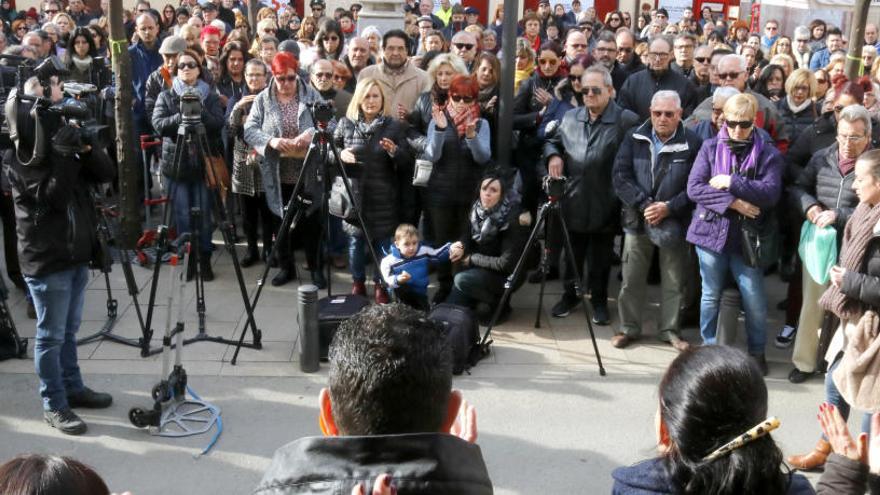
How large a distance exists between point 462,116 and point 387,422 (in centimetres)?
494

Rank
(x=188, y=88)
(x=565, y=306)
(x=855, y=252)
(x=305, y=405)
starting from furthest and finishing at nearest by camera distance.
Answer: (x=188, y=88)
(x=565, y=306)
(x=305, y=405)
(x=855, y=252)

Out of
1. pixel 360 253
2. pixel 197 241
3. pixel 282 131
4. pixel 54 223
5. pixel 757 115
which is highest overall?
pixel 757 115

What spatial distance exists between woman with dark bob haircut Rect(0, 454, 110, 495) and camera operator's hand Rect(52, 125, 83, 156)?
290 cm

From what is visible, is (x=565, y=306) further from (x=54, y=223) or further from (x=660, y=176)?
(x=54, y=223)

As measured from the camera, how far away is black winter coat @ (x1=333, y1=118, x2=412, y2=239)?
672cm

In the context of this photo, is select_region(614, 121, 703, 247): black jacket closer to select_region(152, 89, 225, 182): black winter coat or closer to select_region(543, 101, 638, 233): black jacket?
select_region(543, 101, 638, 233): black jacket

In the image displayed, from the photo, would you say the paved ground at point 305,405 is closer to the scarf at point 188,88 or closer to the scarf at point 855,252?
the scarf at point 855,252

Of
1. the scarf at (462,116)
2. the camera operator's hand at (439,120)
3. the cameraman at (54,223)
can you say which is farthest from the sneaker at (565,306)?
the cameraman at (54,223)

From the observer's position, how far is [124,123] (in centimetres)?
740

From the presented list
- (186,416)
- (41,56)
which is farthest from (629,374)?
(41,56)

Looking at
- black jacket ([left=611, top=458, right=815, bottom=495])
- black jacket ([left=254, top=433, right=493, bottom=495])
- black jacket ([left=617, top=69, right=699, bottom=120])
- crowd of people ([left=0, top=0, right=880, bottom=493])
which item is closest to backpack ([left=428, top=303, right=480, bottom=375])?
crowd of people ([left=0, top=0, right=880, bottom=493])

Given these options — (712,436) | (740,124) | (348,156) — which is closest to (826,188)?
(740,124)

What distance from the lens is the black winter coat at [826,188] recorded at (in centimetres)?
546

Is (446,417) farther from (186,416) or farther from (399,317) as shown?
(186,416)
